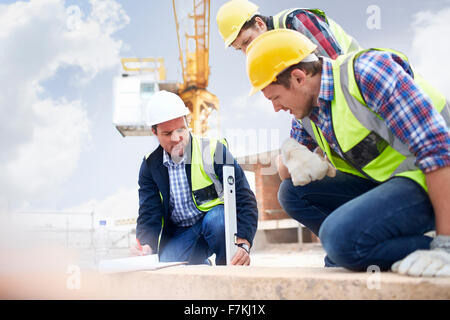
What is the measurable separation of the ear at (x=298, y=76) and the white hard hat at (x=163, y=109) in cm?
155

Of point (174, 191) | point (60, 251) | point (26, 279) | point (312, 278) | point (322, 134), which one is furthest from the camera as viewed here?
point (174, 191)

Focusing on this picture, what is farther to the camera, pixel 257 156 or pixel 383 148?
pixel 257 156

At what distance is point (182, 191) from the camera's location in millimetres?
3129

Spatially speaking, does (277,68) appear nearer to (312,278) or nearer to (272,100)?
(272,100)

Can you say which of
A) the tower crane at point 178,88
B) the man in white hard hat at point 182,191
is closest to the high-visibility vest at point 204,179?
the man in white hard hat at point 182,191

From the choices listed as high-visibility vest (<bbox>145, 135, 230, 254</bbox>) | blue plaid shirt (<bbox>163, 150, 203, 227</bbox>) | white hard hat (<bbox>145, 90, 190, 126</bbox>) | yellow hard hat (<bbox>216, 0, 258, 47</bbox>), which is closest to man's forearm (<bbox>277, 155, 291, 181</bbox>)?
high-visibility vest (<bbox>145, 135, 230, 254</bbox>)

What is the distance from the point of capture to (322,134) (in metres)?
2.03

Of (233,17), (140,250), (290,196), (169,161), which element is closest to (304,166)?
(290,196)

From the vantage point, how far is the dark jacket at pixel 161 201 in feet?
9.91

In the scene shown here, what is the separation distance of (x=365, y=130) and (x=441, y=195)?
43 cm

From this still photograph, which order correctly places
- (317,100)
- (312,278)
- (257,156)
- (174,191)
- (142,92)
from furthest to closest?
(142,92)
(257,156)
(174,191)
(317,100)
(312,278)

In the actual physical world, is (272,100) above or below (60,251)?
above
